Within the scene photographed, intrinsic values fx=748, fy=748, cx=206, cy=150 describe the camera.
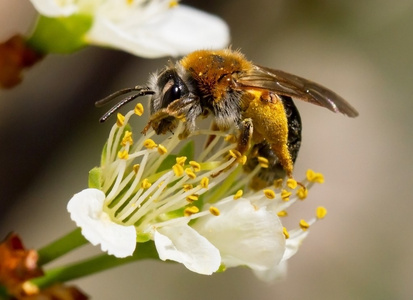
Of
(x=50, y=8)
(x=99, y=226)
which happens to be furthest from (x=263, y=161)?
(x=50, y=8)

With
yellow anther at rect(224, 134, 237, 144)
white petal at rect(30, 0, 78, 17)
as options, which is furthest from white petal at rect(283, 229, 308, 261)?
white petal at rect(30, 0, 78, 17)

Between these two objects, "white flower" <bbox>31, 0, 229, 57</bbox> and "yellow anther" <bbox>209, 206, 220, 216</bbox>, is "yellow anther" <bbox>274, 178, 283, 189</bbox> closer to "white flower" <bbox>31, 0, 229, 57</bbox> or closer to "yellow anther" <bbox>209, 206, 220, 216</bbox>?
"yellow anther" <bbox>209, 206, 220, 216</bbox>

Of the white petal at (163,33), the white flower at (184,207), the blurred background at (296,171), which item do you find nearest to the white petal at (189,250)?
the white flower at (184,207)

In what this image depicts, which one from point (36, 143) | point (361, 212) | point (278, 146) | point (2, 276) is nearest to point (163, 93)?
point (278, 146)

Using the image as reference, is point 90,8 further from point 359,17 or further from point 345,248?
point 359,17

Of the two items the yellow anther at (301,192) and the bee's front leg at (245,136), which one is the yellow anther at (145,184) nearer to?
the bee's front leg at (245,136)

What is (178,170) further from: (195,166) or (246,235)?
(246,235)
